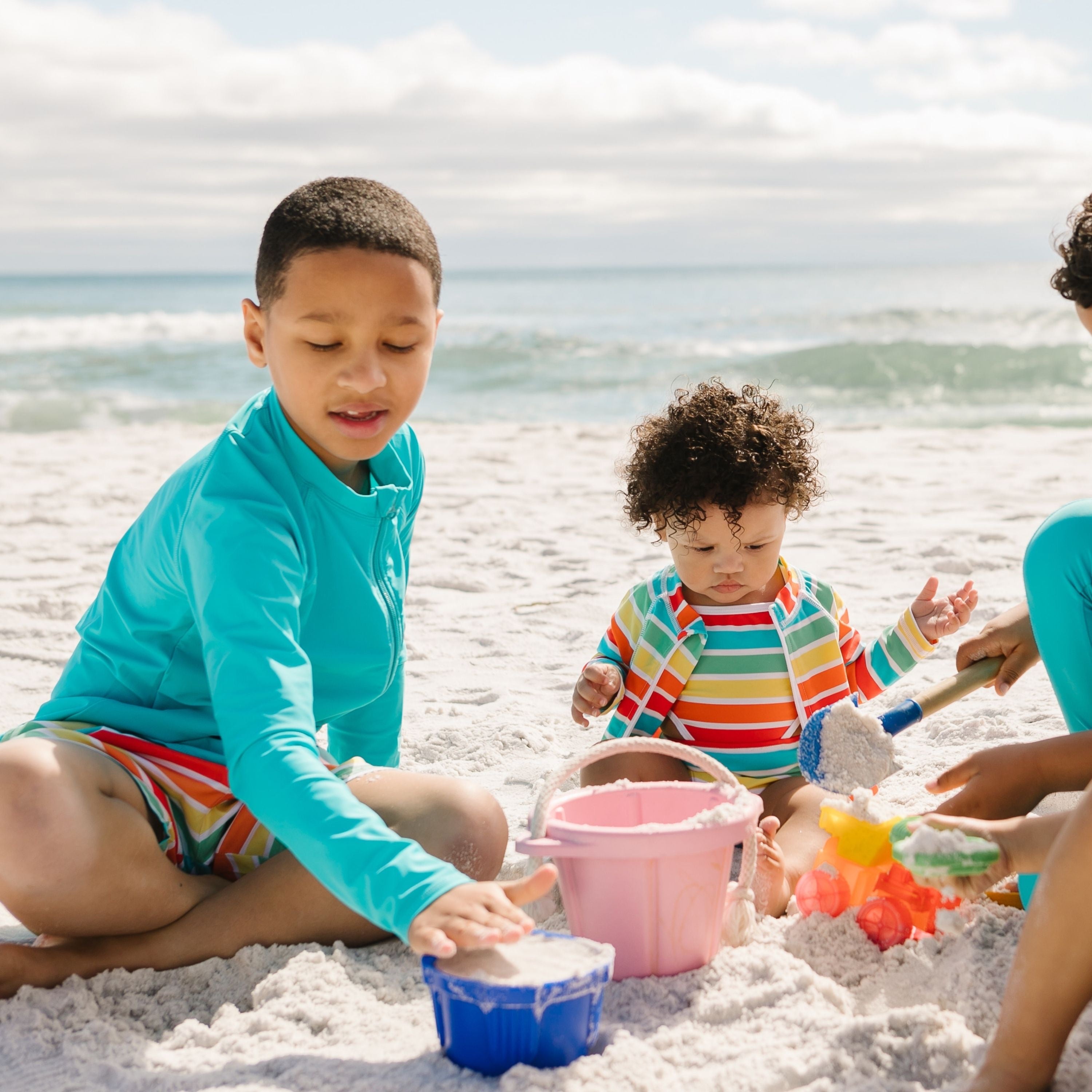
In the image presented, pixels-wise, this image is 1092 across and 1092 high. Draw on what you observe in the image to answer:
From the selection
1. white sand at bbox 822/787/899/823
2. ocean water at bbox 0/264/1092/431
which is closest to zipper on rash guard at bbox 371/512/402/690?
white sand at bbox 822/787/899/823

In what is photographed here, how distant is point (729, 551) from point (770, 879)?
0.65m

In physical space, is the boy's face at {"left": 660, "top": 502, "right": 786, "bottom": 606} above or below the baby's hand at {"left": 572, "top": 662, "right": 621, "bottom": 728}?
above

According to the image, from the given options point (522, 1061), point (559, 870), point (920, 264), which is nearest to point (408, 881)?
point (522, 1061)

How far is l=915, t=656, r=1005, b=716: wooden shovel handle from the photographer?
2096 millimetres

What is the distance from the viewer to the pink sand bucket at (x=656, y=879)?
1.66m

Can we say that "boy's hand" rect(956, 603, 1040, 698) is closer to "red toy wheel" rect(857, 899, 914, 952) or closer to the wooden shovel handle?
the wooden shovel handle

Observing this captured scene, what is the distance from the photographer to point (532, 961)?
4.81 ft

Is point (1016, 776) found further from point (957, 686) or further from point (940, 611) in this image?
point (940, 611)

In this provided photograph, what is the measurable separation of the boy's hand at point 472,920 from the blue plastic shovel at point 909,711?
0.81 meters

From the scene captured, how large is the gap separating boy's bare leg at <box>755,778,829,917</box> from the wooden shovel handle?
27 centimetres

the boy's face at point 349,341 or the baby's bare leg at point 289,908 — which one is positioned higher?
the boy's face at point 349,341

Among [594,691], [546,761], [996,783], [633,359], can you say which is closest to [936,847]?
[996,783]

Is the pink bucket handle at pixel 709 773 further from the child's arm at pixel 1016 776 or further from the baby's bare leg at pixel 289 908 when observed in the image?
the child's arm at pixel 1016 776

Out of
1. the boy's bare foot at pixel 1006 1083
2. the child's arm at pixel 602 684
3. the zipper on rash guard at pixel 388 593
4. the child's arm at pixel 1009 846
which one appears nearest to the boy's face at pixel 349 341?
the zipper on rash guard at pixel 388 593
